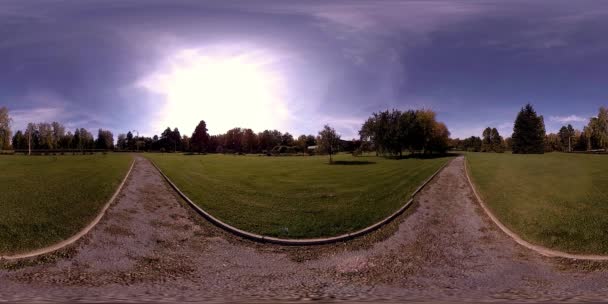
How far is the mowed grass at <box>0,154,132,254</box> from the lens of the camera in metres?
11.9

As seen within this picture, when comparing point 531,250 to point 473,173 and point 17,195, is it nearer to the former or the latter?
point 473,173

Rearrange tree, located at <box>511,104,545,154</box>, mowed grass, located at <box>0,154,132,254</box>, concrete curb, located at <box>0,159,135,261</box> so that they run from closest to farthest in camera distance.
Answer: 1. concrete curb, located at <box>0,159,135,261</box>
2. mowed grass, located at <box>0,154,132,254</box>
3. tree, located at <box>511,104,545,154</box>

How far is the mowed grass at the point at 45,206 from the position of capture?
39.2ft

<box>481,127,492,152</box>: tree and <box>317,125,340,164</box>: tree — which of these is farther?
<box>481,127,492,152</box>: tree

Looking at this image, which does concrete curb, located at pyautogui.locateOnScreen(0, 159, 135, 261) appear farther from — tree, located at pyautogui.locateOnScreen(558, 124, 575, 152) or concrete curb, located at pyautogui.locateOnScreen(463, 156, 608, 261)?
tree, located at pyautogui.locateOnScreen(558, 124, 575, 152)

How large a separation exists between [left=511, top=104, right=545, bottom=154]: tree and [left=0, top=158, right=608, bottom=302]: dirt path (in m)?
73.5

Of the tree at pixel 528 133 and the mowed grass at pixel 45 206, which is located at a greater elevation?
the tree at pixel 528 133

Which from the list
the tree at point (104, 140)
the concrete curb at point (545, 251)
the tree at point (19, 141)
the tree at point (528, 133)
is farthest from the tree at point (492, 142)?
the tree at point (19, 141)

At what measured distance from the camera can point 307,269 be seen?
10633 mm

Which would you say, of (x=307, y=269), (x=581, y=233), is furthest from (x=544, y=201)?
(x=307, y=269)

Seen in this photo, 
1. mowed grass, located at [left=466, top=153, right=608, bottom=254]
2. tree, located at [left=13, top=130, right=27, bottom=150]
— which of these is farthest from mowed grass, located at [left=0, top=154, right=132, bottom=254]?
tree, located at [left=13, top=130, right=27, bottom=150]

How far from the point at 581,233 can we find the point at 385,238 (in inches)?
289

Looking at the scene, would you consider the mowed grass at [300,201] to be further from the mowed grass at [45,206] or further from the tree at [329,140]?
the tree at [329,140]

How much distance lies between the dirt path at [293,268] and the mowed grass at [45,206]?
4.09 ft
